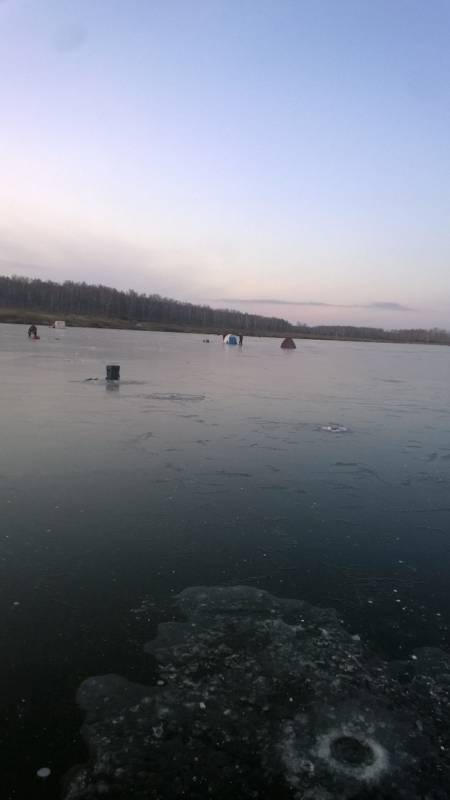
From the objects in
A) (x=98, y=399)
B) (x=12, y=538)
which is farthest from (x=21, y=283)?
(x=12, y=538)

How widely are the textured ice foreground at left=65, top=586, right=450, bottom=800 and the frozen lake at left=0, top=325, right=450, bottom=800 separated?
16 cm

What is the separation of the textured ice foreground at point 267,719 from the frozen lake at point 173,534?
164 mm

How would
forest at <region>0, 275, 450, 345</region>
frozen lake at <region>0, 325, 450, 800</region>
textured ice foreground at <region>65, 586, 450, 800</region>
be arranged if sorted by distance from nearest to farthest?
textured ice foreground at <region>65, 586, 450, 800</region>, frozen lake at <region>0, 325, 450, 800</region>, forest at <region>0, 275, 450, 345</region>

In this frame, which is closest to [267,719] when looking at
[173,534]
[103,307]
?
[173,534]

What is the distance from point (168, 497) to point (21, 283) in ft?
482

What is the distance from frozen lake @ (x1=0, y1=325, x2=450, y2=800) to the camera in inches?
128

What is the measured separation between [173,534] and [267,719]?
2.47 m

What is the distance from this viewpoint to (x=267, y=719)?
9.45ft

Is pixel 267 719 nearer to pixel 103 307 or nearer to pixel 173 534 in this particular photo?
pixel 173 534

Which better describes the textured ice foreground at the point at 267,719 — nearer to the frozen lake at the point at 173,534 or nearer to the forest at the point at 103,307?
the frozen lake at the point at 173,534

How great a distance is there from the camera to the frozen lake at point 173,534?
3.25 meters

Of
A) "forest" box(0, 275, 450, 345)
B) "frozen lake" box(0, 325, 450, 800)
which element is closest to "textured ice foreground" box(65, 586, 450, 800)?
"frozen lake" box(0, 325, 450, 800)

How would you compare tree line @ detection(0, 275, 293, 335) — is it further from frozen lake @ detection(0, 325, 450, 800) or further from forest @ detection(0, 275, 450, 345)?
frozen lake @ detection(0, 325, 450, 800)

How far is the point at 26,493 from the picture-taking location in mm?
6055
